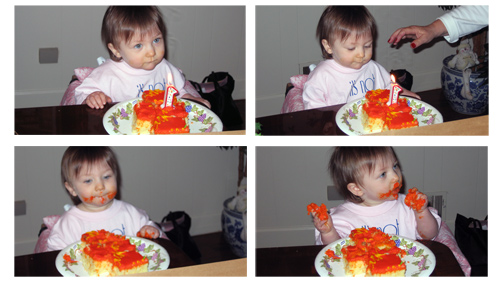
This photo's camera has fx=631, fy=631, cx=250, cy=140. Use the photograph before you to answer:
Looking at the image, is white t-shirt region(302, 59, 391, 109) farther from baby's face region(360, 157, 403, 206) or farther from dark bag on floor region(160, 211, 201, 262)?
dark bag on floor region(160, 211, 201, 262)

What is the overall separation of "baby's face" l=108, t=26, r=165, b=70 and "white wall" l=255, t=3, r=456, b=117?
275 mm

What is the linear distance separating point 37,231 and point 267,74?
856 millimetres

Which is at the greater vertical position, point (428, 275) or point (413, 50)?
point (413, 50)

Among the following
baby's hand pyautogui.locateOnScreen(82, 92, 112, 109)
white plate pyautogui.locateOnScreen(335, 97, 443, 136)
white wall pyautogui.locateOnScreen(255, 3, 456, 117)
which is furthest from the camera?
white wall pyautogui.locateOnScreen(255, 3, 456, 117)

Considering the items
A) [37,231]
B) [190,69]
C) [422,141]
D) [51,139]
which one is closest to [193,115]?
[51,139]

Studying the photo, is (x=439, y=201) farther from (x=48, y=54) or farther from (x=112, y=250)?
(x=48, y=54)

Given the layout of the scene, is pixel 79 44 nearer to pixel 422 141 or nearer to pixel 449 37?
pixel 449 37

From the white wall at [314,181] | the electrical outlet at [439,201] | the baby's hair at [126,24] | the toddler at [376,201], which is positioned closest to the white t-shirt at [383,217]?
the toddler at [376,201]

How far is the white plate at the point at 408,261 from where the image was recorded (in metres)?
1.16

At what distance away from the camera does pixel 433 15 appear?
1924 millimetres

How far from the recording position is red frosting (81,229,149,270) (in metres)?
1.23

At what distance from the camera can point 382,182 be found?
1.54m

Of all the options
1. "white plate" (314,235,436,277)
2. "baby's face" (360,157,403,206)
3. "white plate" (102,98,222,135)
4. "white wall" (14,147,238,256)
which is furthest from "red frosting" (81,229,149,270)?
"white wall" (14,147,238,256)

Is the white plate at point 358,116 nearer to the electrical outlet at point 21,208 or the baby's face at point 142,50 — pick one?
the baby's face at point 142,50
